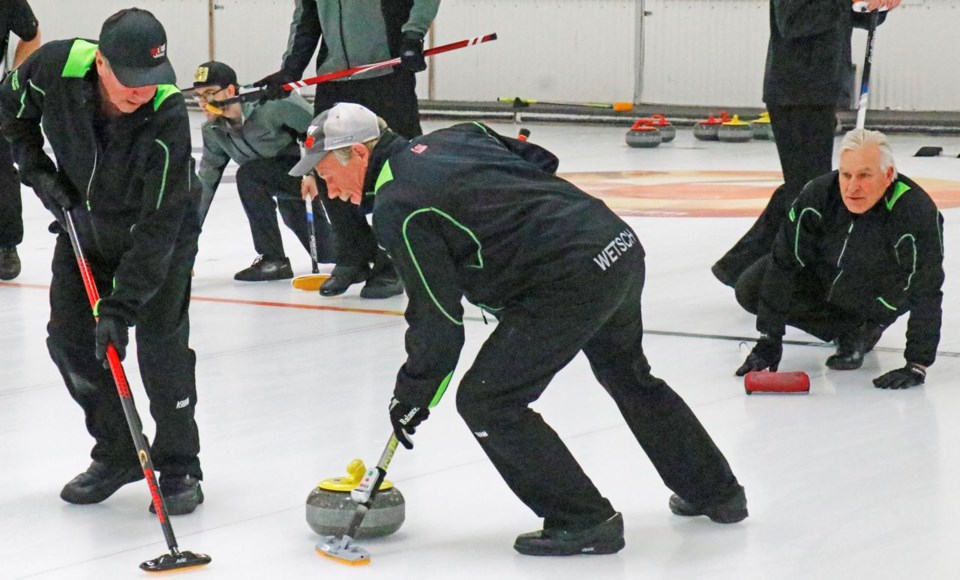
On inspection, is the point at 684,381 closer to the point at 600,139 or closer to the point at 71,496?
the point at 71,496

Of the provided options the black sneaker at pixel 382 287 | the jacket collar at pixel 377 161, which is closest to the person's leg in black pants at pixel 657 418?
the jacket collar at pixel 377 161

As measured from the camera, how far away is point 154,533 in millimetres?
3896

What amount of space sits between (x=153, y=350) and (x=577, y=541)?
4.01 ft

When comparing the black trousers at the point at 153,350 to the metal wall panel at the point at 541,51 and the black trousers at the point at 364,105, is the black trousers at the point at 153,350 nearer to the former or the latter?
the black trousers at the point at 364,105

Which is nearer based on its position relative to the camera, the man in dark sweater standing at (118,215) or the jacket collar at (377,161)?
the jacket collar at (377,161)

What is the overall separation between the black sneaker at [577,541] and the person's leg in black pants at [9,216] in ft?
Answer: 14.8

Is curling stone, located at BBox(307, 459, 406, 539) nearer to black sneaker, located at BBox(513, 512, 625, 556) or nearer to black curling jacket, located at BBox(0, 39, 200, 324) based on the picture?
black sneaker, located at BBox(513, 512, 625, 556)

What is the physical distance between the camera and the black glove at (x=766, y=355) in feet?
18.2

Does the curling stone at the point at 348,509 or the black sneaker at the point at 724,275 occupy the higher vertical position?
the curling stone at the point at 348,509

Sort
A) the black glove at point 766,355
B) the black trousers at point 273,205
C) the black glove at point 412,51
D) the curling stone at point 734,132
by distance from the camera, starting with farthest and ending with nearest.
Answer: the curling stone at point 734,132
the black trousers at point 273,205
the black glove at point 412,51
the black glove at point 766,355

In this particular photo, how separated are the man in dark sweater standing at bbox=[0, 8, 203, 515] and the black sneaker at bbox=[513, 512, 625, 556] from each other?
0.92 m

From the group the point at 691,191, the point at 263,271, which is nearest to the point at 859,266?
the point at 263,271

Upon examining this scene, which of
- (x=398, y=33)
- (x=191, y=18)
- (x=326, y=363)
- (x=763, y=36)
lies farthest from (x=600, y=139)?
(x=326, y=363)

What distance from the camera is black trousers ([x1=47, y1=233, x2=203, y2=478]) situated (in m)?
4.09
